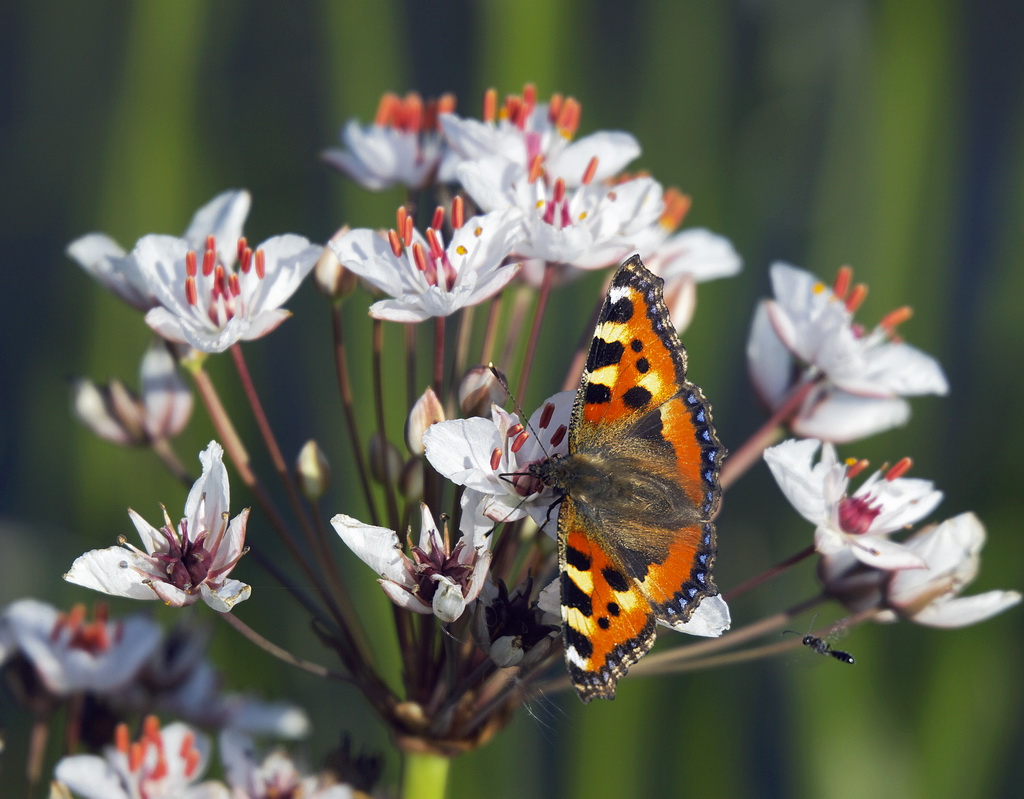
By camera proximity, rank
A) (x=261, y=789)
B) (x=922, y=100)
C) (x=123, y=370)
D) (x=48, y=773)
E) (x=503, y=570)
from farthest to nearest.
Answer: (x=123, y=370)
(x=922, y=100)
(x=48, y=773)
(x=261, y=789)
(x=503, y=570)

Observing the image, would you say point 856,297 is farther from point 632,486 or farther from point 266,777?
point 266,777

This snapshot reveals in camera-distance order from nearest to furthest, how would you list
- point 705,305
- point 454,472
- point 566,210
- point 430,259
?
point 454,472 < point 430,259 < point 566,210 < point 705,305

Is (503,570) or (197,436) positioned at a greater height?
(197,436)

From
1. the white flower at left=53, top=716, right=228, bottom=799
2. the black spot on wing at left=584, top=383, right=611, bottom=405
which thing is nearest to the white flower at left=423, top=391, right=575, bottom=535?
the black spot on wing at left=584, top=383, right=611, bottom=405

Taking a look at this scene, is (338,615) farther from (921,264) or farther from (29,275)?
(29,275)

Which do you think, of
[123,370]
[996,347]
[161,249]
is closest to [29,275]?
[123,370]

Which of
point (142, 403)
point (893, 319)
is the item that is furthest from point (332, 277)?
point (893, 319)

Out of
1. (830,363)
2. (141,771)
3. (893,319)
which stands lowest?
(141,771)
